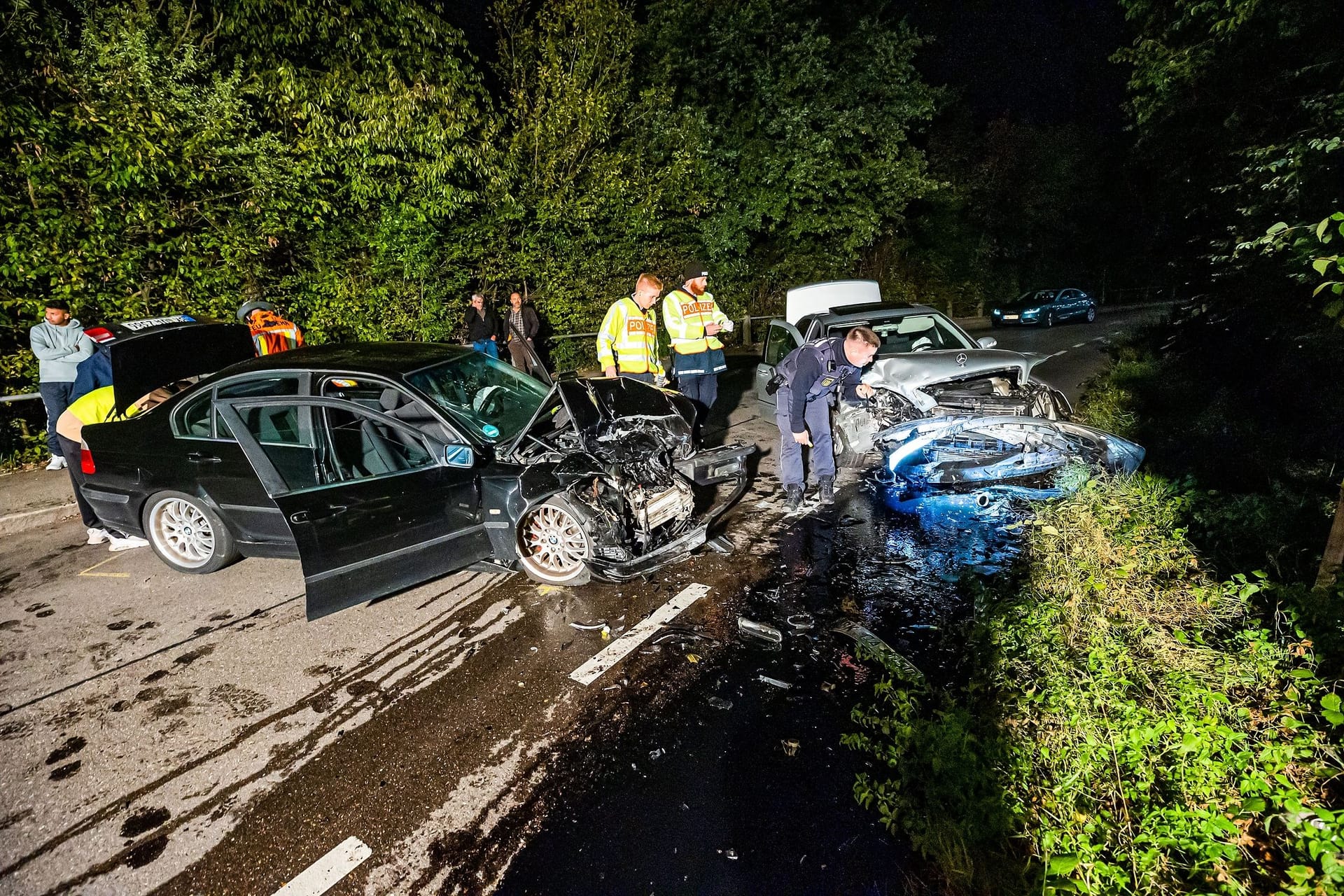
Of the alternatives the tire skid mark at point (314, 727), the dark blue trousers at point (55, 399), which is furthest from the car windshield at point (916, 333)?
the dark blue trousers at point (55, 399)

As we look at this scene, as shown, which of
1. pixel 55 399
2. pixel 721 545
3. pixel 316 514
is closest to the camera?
pixel 316 514

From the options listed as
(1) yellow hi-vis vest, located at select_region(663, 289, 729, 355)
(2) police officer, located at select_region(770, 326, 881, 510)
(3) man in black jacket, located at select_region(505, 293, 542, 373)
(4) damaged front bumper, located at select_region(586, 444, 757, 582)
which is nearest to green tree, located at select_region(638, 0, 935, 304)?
(3) man in black jacket, located at select_region(505, 293, 542, 373)

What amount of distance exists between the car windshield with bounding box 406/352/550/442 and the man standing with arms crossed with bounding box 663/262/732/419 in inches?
72.2

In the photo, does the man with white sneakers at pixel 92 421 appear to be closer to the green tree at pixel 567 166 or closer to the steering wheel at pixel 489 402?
the steering wheel at pixel 489 402

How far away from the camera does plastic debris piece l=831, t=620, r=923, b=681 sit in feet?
10.7

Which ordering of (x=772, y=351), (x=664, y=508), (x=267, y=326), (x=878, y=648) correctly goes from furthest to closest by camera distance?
1. (x=772, y=351)
2. (x=267, y=326)
3. (x=664, y=508)
4. (x=878, y=648)

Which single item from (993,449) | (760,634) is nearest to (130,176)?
(760,634)

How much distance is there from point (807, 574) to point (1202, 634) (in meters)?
2.13

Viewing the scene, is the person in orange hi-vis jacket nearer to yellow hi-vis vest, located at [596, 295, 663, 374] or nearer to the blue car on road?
yellow hi-vis vest, located at [596, 295, 663, 374]

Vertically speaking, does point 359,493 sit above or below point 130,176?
below

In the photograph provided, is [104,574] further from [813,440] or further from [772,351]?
[772,351]

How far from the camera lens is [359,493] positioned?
13.3 feet

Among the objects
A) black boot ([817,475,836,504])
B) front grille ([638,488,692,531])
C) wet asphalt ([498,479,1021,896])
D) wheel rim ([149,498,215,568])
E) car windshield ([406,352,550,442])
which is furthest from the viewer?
black boot ([817,475,836,504])

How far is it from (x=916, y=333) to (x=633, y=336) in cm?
317
